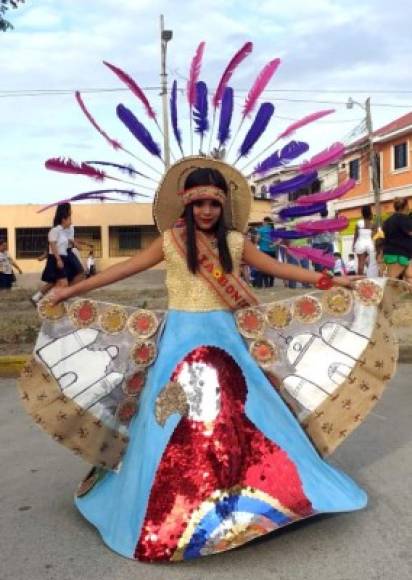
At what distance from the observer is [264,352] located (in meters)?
3.55

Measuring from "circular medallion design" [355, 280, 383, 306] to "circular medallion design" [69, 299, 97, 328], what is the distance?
51.7 inches

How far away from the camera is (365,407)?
141 inches

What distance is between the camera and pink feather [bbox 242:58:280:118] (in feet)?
12.7

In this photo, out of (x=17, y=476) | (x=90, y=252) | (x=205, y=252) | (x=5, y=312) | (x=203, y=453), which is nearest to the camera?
(x=203, y=453)

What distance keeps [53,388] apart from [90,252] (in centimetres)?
2920

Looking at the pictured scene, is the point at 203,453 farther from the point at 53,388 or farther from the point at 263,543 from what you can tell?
the point at 53,388

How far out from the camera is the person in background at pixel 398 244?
833 centimetres

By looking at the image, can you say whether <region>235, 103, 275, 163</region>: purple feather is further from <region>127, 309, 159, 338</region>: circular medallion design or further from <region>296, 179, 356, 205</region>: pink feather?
<region>127, 309, 159, 338</region>: circular medallion design

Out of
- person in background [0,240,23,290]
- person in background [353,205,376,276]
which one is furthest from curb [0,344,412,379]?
person in background [0,240,23,290]

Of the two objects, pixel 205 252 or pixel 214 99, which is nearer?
pixel 205 252

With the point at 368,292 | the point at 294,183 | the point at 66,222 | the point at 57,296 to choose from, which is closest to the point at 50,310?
the point at 57,296

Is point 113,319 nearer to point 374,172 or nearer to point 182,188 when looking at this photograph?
point 182,188

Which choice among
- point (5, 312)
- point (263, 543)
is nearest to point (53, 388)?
point (263, 543)

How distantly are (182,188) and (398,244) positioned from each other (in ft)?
17.2
